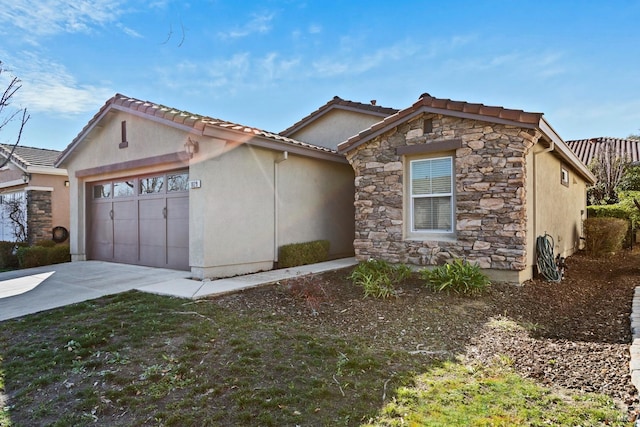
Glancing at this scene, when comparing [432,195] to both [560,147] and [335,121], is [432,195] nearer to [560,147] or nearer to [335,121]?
[560,147]

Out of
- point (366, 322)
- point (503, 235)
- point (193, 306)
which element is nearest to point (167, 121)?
point (193, 306)

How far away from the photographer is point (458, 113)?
25.1 feet

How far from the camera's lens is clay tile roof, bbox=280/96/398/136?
11836 millimetres

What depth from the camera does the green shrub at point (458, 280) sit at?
6594 mm

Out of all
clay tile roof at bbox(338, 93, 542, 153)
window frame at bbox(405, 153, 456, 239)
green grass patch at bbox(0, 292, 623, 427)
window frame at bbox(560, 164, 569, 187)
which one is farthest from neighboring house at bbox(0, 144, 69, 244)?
window frame at bbox(560, 164, 569, 187)

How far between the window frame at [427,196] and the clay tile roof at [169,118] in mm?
2803

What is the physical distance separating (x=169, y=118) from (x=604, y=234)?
1345 centimetres

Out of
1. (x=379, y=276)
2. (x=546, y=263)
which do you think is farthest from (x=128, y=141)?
(x=546, y=263)

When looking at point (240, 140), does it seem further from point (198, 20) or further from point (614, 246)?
point (614, 246)

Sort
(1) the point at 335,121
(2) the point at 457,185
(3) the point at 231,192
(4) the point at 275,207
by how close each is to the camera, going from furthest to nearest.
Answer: (1) the point at 335,121 < (4) the point at 275,207 < (3) the point at 231,192 < (2) the point at 457,185

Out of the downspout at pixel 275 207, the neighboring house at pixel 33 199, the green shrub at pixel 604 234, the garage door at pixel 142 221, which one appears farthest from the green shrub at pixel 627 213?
the neighboring house at pixel 33 199

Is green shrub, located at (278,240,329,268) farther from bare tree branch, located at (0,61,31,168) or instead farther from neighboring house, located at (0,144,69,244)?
neighboring house, located at (0,144,69,244)

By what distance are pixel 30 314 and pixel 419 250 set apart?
713 centimetres

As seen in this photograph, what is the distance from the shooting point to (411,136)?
8414mm
